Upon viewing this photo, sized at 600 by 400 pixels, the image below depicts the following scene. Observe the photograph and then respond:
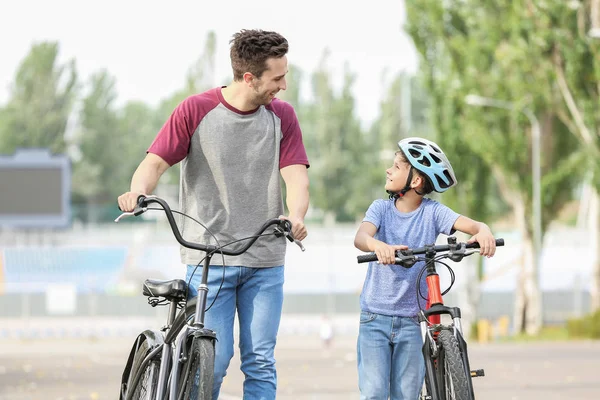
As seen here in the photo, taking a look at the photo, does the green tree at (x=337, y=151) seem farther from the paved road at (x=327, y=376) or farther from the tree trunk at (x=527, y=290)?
the paved road at (x=327, y=376)

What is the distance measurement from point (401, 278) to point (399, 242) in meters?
0.16

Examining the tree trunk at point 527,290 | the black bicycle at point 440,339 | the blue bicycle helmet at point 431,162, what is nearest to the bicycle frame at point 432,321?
the black bicycle at point 440,339

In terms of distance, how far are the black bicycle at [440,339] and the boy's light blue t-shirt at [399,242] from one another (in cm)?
14

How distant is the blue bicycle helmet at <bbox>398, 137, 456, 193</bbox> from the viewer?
18.5ft

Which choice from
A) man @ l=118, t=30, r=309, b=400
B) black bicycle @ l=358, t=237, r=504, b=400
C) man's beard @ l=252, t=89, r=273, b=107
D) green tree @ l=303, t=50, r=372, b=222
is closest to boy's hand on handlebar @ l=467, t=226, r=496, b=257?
black bicycle @ l=358, t=237, r=504, b=400

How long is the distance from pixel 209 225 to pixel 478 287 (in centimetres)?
3481

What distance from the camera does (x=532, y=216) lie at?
120ft

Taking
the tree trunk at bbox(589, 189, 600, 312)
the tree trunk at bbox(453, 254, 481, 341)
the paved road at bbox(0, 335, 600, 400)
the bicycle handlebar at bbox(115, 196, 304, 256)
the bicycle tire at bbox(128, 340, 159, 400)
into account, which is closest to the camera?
the bicycle handlebar at bbox(115, 196, 304, 256)

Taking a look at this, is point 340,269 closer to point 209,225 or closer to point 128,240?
point 128,240

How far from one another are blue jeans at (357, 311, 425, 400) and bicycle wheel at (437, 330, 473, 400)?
0.39 meters

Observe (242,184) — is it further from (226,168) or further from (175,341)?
(175,341)

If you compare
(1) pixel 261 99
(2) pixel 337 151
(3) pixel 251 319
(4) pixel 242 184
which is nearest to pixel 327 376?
(3) pixel 251 319

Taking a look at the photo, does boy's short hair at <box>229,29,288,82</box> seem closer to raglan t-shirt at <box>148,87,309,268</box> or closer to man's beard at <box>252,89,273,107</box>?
man's beard at <box>252,89,273,107</box>

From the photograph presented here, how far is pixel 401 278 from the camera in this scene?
5.65 metres
